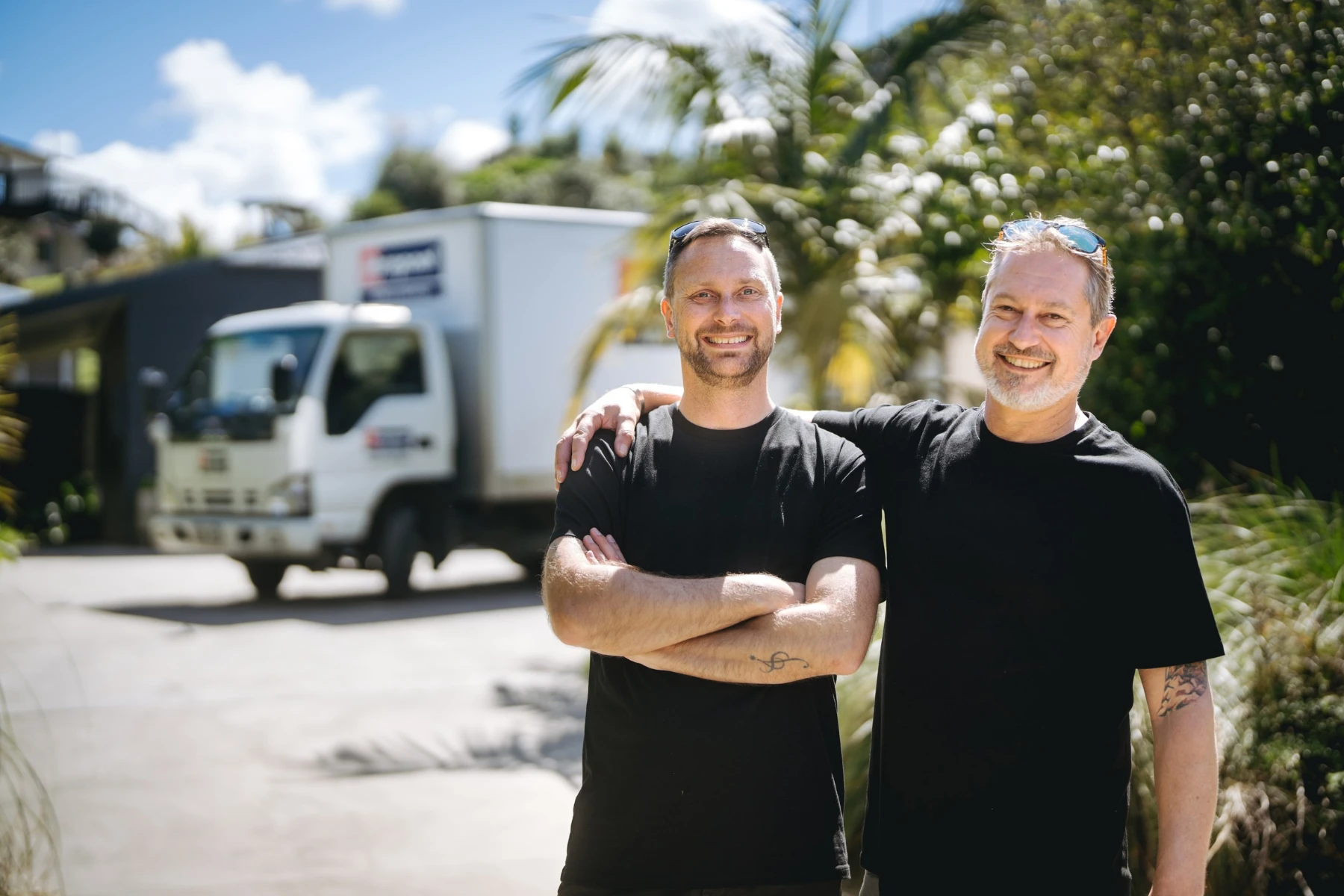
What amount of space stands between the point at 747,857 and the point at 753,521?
0.62 meters

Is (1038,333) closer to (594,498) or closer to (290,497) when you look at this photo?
(594,498)

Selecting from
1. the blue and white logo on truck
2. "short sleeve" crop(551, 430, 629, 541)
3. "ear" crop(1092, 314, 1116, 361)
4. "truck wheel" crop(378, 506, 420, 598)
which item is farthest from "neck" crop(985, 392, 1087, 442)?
the blue and white logo on truck

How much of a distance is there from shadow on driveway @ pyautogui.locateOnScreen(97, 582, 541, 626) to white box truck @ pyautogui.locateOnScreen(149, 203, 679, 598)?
365 mm

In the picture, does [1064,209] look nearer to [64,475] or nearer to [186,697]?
[186,697]

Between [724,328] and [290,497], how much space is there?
9.25m

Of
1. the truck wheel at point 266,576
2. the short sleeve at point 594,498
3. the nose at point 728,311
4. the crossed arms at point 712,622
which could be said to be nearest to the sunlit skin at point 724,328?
the nose at point 728,311

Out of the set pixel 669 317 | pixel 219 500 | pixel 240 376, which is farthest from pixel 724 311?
pixel 240 376

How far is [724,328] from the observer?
241 cm

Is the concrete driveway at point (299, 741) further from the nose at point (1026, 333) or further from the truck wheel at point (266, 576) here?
the nose at point (1026, 333)

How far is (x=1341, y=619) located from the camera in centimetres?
387

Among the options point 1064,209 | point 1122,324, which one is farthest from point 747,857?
point 1064,209

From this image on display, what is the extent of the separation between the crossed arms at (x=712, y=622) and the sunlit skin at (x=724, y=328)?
0.35 m

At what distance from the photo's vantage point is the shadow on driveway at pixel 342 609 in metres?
10.7

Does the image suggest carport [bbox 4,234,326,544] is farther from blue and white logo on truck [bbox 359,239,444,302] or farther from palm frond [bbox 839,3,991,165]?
palm frond [bbox 839,3,991,165]
